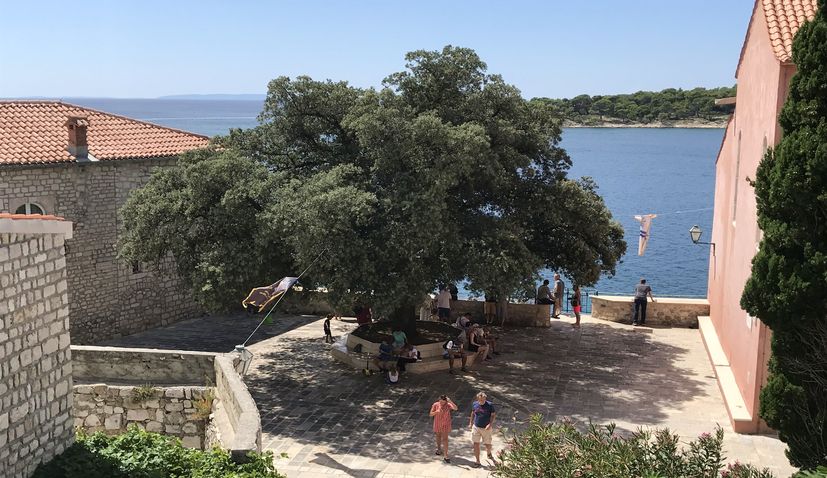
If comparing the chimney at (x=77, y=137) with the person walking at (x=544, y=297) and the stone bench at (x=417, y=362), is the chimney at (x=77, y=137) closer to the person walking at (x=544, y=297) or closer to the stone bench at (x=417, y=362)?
the stone bench at (x=417, y=362)

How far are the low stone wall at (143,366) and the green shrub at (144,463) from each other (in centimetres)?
282

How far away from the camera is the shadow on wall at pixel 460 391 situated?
50.3 feet

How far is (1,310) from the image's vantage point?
8836 mm

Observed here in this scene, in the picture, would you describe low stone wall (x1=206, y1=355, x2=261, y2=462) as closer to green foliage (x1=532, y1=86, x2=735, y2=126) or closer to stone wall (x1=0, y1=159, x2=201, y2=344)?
stone wall (x1=0, y1=159, x2=201, y2=344)

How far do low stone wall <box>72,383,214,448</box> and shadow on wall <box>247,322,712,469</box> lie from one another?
2150 millimetres

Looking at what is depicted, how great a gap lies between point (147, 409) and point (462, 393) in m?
7.19

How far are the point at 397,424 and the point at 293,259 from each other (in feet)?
15.2

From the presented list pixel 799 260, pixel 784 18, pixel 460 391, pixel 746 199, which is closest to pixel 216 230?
pixel 460 391

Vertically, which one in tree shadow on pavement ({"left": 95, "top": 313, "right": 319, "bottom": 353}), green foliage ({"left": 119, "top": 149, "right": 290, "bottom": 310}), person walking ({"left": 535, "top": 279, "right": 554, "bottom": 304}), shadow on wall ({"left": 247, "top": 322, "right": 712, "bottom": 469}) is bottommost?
tree shadow on pavement ({"left": 95, "top": 313, "right": 319, "bottom": 353})

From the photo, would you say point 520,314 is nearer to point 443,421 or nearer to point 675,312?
point 675,312

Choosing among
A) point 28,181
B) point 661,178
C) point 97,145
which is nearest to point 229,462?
point 28,181

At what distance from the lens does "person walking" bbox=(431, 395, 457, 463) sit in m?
13.8

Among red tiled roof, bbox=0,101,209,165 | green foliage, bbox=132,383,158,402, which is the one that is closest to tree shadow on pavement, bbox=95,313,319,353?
red tiled roof, bbox=0,101,209,165

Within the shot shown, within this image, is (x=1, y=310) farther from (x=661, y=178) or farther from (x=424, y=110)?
(x=661, y=178)
